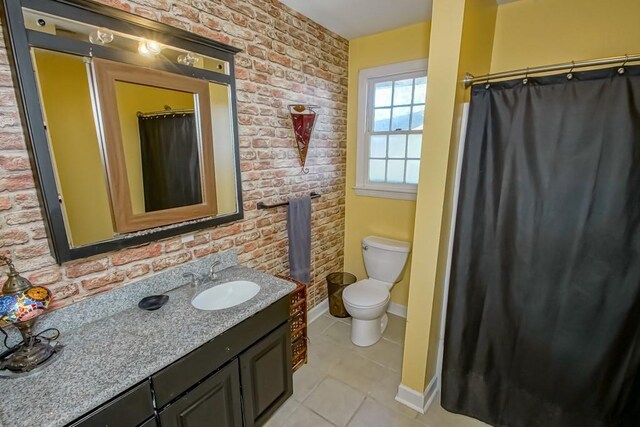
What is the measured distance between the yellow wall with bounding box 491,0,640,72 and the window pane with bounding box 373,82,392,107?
0.83 metres

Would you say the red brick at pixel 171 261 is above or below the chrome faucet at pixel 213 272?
above

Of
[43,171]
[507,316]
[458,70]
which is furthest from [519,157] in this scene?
[43,171]

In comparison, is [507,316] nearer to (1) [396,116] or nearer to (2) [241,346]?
(2) [241,346]

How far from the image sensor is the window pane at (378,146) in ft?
8.86

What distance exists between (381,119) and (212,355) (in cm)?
234

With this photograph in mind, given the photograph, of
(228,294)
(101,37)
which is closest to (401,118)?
(228,294)

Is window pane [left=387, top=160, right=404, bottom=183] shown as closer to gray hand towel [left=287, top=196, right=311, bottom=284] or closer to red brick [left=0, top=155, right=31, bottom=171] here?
gray hand towel [left=287, top=196, right=311, bottom=284]

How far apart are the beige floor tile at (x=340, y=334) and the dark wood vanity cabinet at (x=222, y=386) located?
74cm

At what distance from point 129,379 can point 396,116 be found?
101 inches

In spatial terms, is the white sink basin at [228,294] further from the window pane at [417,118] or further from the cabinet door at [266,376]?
the window pane at [417,118]

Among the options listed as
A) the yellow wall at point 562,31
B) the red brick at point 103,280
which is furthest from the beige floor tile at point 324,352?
the yellow wall at point 562,31

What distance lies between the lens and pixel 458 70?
144cm

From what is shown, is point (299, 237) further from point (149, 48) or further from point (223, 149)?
point (149, 48)

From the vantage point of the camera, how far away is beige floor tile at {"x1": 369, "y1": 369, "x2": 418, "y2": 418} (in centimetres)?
181
